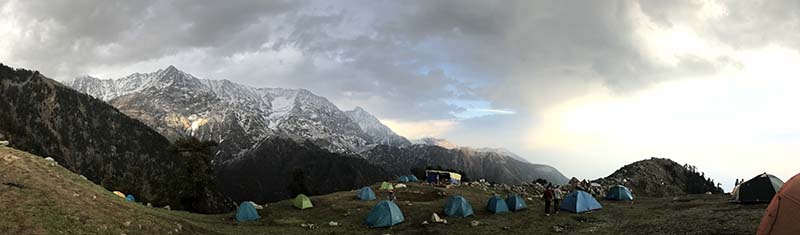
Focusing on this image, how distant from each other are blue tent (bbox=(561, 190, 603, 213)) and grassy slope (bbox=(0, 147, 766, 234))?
3.40ft

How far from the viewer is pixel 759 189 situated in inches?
1212

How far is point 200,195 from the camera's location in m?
62.4

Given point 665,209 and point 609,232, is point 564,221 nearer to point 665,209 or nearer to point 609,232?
point 609,232

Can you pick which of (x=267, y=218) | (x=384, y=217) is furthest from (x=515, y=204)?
(x=267, y=218)

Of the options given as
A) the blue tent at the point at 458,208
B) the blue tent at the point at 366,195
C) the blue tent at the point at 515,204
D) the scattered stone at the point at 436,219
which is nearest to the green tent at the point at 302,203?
the blue tent at the point at 366,195

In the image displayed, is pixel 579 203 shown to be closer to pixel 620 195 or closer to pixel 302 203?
pixel 620 195

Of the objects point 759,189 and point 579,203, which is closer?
point 759,189

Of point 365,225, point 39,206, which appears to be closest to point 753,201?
point 365,225

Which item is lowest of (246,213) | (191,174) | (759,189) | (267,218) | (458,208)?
(267,218)

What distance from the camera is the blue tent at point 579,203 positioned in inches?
1433

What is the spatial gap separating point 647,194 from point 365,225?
6013 centimetres

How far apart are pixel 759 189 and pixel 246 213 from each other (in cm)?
4047

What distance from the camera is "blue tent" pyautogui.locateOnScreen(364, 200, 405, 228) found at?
33656mm

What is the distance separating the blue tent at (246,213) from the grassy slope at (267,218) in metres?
1.03
